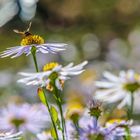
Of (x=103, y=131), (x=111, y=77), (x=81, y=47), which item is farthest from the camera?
(x=81, y=47)

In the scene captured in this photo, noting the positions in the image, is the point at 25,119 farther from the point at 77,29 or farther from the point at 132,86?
the point at 77,29

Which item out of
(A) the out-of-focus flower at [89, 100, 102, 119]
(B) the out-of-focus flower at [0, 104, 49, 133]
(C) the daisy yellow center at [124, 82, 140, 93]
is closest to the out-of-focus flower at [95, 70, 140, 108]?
(C) the daisy yellow center at [124, 82, 140, 93]

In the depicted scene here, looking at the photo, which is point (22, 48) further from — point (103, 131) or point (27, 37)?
point (103, 131)

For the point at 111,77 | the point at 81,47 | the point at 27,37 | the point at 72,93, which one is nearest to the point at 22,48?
the point at 27,37

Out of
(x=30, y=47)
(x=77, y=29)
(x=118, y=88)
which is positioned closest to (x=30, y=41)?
(x=30, y=47)

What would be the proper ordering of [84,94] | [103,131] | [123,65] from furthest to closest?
[123,65] < [84,94] < [103,131]

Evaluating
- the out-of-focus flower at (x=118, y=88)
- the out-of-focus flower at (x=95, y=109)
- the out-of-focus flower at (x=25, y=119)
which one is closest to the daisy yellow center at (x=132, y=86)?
the out-of-focus flower at (x=118, y=88)

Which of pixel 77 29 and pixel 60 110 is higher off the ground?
pixel 77 29

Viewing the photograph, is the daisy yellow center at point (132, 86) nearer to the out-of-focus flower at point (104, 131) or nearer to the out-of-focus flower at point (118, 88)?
the out-of-focus flower at point (118, 88)

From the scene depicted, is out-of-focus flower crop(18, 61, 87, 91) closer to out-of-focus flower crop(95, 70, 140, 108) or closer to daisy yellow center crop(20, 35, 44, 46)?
daisy yellow center crop(20, 35, 44, 46)

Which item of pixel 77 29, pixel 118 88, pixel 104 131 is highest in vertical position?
pixel 77 29
